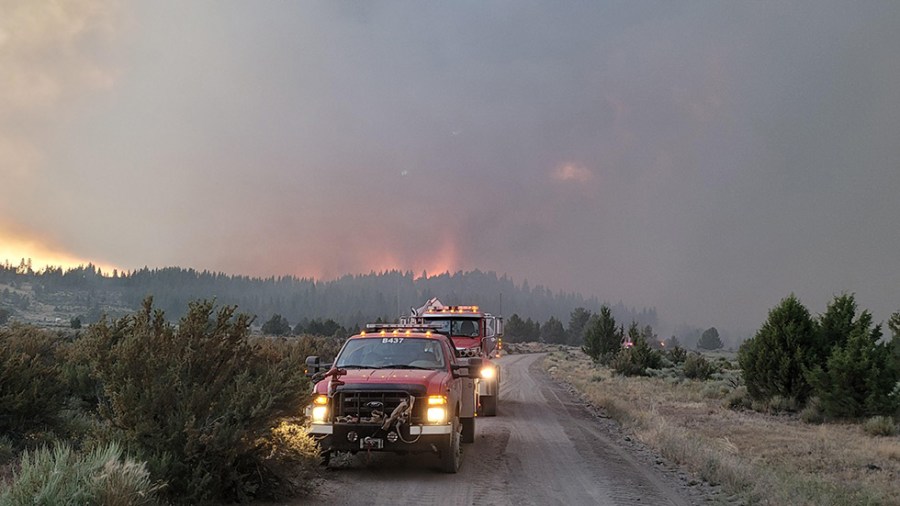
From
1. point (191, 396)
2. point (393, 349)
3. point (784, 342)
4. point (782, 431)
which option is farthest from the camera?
point (784, 342)

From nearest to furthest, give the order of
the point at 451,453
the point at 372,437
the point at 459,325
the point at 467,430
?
1. the point at 372,437
2. the point at 451,453
3. the point at 467,430
4. the point at 459,325

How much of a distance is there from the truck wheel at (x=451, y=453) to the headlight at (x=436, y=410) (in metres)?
0.38

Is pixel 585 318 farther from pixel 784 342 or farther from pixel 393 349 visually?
pixel 393 349

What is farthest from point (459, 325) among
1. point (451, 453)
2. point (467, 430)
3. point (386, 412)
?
point (386, 412)

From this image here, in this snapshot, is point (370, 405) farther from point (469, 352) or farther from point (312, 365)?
point (469, 352)

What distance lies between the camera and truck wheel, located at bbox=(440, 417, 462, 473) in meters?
9.84

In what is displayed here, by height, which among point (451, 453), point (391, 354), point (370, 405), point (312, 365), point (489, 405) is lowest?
point (451, 453)

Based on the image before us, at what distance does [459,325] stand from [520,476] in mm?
9549

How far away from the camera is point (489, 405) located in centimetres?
1820

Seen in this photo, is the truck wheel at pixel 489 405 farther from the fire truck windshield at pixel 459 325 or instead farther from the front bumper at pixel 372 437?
the front bumper at pixel 372 437

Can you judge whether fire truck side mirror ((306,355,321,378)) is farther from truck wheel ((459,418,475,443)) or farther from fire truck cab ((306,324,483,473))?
truck wheel ((459,418,475,443))

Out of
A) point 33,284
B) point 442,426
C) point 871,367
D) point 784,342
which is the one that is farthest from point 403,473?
point 33,284

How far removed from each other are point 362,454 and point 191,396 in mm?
4753

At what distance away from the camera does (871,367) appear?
67.9 feet
